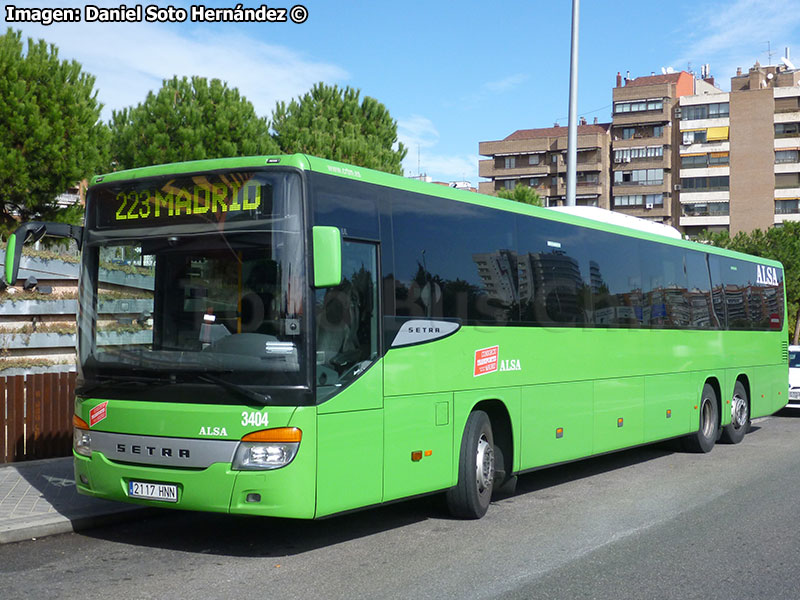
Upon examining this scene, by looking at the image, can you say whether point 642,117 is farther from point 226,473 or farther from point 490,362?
point 226,473

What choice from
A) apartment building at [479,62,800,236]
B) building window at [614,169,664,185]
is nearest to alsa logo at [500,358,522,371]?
apartment building at [479,62,800,236]

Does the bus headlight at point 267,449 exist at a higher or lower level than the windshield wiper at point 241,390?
lower

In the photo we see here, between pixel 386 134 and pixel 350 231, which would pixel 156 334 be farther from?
pixel 386 134

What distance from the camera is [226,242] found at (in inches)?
297

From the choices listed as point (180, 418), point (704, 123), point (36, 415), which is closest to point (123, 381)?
point (180, 418)

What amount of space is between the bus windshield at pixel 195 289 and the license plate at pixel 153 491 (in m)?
0.72

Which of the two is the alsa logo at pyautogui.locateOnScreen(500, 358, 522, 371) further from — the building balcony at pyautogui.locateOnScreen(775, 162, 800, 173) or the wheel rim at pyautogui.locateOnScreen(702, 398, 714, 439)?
the building balcony at pyautogui.locateOnScreen(775, 162, 800, 173)

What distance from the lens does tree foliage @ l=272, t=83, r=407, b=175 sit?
25078 millimetres

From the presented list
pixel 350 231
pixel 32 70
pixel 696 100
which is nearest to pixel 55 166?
pixel 32 70

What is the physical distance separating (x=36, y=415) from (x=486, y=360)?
6.34 meters

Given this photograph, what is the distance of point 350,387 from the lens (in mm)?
7777

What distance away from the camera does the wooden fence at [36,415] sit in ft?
39.8

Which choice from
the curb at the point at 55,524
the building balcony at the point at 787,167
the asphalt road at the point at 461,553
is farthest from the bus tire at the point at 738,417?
the building balcony at the point at 787,167

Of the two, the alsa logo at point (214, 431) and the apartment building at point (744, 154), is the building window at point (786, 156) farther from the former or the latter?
the alsa logo at point (214, 431)
